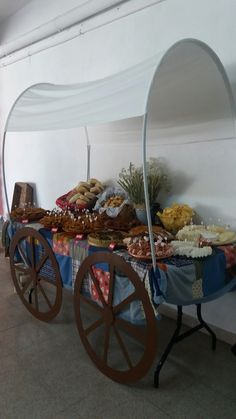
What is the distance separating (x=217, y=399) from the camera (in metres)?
1.86

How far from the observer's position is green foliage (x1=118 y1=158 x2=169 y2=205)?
2.58 meters

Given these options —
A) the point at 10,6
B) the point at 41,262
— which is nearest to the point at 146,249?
the point at 41,262

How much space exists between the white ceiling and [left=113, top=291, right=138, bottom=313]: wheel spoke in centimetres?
373

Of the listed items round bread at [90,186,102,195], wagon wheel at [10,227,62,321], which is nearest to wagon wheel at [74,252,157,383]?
wagon wheel at [10,227,62,321]

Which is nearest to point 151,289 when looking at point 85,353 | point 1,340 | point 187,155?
point 85,353

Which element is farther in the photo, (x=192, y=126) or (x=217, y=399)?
(x=192, y=126)

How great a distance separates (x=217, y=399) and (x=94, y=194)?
1.80 meters

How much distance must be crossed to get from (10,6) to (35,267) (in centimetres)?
328

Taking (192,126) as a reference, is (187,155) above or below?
below

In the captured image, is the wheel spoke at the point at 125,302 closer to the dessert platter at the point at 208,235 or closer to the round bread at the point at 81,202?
the dessert platter at the point at 208,235

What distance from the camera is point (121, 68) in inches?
119

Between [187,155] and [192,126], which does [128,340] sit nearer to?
[187,155]

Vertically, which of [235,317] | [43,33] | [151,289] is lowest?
[235,317]

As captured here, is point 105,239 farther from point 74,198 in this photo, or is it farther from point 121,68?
point 121,68
